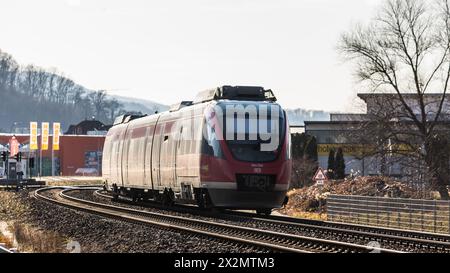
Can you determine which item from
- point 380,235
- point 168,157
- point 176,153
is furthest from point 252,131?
point 380,235

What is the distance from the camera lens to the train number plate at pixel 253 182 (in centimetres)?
2448

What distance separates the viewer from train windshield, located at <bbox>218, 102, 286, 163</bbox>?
967 inches

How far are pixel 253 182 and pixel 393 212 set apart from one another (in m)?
5.47

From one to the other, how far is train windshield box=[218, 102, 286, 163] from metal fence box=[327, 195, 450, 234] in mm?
4733

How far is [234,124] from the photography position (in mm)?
24672

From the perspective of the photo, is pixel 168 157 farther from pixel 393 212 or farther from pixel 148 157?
pixel 393 212

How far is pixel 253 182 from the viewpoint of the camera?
2455 cm

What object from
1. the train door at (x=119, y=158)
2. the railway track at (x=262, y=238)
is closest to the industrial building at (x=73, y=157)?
the train door at (x=119, y=158)

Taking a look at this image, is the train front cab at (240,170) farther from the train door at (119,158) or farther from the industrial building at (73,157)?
the industrial building at (73,157)

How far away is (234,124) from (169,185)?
5471mm

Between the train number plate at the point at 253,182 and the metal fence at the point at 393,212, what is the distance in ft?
15.3

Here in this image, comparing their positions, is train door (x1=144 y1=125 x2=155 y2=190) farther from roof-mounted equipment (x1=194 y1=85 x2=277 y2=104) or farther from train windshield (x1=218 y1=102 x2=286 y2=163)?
train windshield (x1=218 y1=102 x2=286 y2=163)
